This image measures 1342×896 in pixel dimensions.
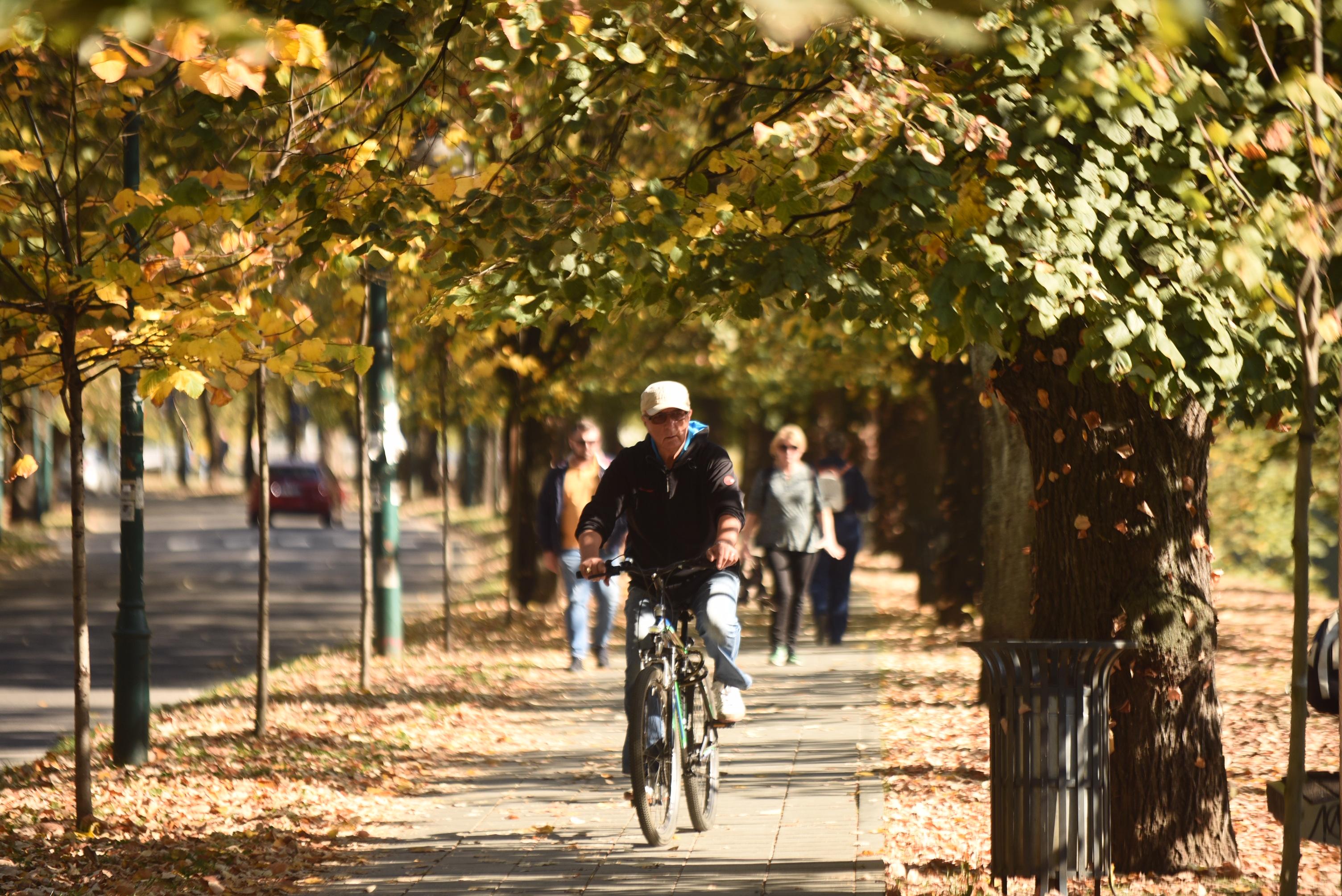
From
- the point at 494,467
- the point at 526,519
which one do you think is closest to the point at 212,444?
the point at 494,467

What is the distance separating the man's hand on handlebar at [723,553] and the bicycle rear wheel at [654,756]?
1.63 feet

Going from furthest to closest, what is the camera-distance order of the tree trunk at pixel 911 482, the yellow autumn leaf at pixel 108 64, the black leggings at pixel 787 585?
1. the tree trunk at pixel 911 482
2. the black leggings at pixel 787 585
3. the yellow autumn leaf at pixel 108 64

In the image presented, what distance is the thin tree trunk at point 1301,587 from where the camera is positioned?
159 inches

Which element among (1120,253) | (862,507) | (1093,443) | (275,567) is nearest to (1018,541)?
(862,507)

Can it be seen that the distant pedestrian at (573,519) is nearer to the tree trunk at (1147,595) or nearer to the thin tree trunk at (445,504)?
the thin tree trunk at (445,504)

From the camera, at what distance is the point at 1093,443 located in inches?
Answer: 229

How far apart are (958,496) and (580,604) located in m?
5.63

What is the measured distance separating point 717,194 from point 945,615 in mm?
11033

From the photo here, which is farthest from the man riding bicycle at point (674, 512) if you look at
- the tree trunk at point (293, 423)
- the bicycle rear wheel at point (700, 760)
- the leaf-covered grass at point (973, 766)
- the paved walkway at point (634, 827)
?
the tree trunk at point (293, 423)

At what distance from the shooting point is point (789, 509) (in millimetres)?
12992

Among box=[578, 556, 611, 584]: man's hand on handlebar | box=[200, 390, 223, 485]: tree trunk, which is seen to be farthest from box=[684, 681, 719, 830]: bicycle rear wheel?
box=[200, 390, 223, 485]: tree trunk

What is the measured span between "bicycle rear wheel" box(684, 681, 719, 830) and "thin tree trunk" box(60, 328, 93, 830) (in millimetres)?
2605

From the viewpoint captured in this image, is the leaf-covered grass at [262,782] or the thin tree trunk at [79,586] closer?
A: the leaf-covered grass at [262,782]

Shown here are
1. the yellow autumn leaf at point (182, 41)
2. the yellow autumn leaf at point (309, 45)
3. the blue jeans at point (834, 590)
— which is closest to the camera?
the yellow autumn leaf at point (182, 41)
